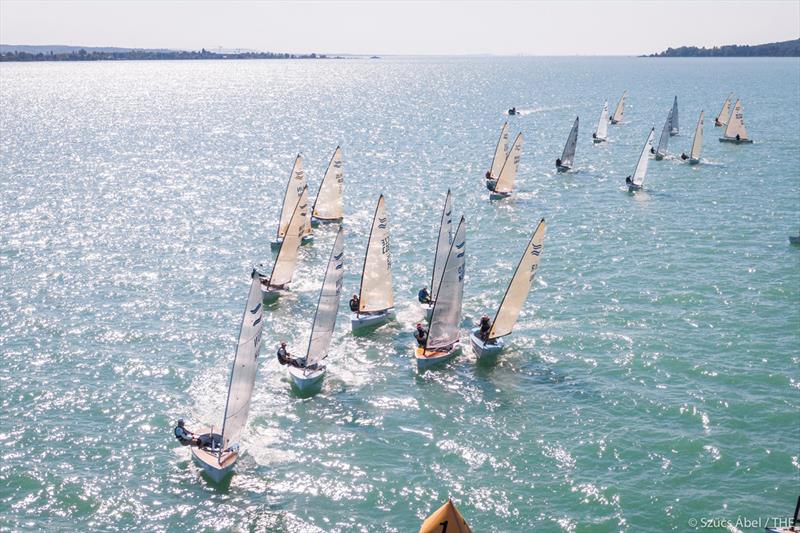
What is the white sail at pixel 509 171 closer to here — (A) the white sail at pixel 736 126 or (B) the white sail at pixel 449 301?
(B) the white sail at pixel 449 301

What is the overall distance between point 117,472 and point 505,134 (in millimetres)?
61844

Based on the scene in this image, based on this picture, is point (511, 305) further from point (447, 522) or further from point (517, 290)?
point (447, 522)

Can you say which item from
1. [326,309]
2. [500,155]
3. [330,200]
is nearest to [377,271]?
[326,309]

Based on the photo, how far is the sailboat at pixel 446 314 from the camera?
1564 inches

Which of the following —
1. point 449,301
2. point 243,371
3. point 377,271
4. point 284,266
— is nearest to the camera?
point 243,371

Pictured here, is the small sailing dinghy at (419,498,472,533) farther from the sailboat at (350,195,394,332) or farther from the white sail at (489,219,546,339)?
the sailboat at (350,195,394,332)

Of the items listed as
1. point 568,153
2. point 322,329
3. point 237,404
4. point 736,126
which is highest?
point 736,126

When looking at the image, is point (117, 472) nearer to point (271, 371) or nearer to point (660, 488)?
point (271, 371)

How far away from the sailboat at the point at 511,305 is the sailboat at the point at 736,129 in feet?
277

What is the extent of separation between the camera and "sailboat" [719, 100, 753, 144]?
111 m

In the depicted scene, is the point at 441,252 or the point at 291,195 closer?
the point at 441,252

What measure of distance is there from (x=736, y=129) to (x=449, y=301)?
9063 cm

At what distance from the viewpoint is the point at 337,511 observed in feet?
94.6

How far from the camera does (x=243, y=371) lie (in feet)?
102
